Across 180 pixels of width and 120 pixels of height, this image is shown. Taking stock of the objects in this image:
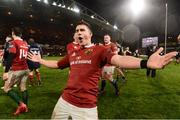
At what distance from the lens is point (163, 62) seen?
365cm

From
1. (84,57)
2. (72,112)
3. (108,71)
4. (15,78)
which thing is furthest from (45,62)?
(108,71)

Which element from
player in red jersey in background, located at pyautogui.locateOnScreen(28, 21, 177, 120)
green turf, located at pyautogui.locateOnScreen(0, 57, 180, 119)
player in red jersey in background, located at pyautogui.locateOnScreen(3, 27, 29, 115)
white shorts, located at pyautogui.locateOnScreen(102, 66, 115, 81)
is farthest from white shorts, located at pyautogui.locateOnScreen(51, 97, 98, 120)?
white shorts, located at pyautogui.locateOnScreen(102, 66, 115, 81)

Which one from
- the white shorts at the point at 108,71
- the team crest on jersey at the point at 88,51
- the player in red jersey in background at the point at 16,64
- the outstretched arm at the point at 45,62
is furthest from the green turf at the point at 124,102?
the team crest on jersey at the point at 88,51

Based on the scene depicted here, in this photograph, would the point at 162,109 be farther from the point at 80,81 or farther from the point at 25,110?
the point at 80,81

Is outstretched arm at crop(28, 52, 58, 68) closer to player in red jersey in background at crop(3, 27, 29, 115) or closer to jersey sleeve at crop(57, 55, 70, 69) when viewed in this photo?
jersey sleeve at crop(57, 55, 70, 69)

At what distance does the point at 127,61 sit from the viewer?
4.11 metres

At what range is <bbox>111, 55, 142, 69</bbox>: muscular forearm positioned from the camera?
4007mm

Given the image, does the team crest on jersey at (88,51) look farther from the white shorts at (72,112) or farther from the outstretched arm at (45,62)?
the outstretched arm at (45,62)

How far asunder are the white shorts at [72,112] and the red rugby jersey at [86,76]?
2.4 inches

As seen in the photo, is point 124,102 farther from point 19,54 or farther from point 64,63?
point 64,63

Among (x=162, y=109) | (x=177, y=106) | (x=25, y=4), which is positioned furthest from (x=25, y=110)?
(x=25, y=4)

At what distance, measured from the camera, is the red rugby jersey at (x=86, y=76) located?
4.62 metres

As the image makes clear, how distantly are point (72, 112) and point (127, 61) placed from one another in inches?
46.5

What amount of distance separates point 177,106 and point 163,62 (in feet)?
25.4
